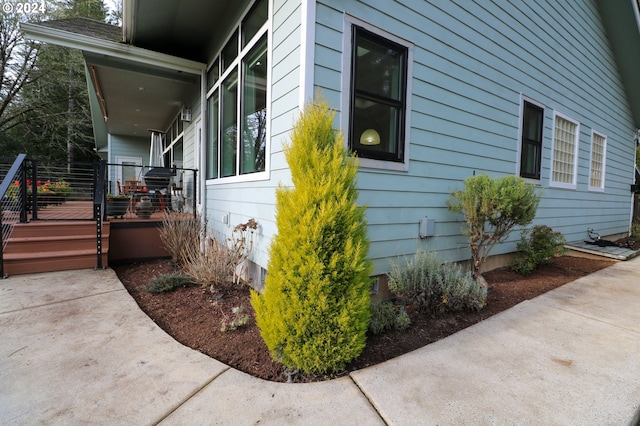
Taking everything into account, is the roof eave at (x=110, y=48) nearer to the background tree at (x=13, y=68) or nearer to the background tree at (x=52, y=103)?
the background tree at (x=52, y=103)

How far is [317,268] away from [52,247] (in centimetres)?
452

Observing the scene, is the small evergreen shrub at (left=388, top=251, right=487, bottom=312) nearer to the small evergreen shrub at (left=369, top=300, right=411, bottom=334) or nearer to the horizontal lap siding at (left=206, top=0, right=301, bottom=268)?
the small evergreen shrub at (left=369, top=300, right=411, bottom=334)

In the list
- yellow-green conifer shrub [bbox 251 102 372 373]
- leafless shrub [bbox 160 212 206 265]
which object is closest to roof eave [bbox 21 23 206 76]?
leafless shrub [bbox 160 212 206 265]

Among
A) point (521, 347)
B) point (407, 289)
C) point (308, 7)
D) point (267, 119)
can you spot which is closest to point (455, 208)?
point (407, 289)

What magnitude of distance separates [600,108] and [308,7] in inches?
340

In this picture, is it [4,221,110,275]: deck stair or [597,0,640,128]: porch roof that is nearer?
[4,221,110,275]: deck stair

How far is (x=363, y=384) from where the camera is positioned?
1.94 metres

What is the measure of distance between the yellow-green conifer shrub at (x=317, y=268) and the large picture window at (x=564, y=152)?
583cm

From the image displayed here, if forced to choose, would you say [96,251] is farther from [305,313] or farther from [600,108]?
[600,108]

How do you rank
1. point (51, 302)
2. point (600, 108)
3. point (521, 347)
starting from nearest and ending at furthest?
point (521, 347) → point (51, 302) → point (600, 108)

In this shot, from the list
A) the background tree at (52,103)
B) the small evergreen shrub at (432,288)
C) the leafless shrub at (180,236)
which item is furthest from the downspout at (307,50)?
the background tree at (52,103)

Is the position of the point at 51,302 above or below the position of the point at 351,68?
below

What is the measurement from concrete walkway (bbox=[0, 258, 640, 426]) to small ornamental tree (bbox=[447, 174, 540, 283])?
1080mm

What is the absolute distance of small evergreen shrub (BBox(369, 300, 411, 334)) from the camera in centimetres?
266
